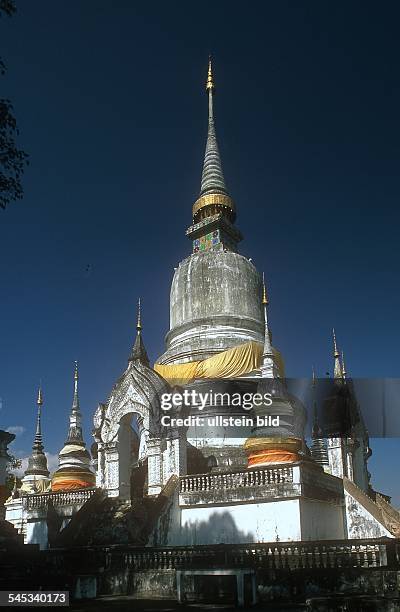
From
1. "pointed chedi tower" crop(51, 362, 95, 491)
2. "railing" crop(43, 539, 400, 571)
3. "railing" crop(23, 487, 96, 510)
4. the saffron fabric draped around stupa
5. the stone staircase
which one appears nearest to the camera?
"railing" crop(43, 539, 400, 571)

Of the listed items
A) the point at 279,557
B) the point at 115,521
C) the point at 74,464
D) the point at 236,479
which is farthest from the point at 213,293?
A: the point at 279,557

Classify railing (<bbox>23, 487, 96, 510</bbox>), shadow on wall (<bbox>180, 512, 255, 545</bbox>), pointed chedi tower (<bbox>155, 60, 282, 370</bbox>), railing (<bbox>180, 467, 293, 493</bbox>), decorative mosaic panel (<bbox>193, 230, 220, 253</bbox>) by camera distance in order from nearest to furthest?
railing (<bbox>180, 467, 293, 493</bbox>), shadow on wall (<bbox>180, 512, 255, 545</bbox>), railing (<bbox>23, 487, 96, 510</bbox>), pointed chedi tower (<bbox>155, 60, 282, 370</bbox>), decorative mosaic panel (<bbox>193, 230, 220, 253</bbox>)

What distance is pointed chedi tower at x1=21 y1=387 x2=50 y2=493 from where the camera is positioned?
1220 inches

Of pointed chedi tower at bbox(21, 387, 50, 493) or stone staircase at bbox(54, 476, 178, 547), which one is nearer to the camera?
stone staircase at bbox(54, 476, 178, 547)

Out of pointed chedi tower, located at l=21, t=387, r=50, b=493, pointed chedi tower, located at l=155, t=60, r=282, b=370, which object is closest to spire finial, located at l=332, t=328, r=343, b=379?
pointed chedi tower, located at l=155, t=60, r=282, b=370

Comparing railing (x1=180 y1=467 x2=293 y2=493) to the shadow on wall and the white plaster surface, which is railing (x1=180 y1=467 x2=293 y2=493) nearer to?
the white plaster surface

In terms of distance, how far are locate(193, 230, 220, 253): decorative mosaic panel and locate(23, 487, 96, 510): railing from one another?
1661 centimetres

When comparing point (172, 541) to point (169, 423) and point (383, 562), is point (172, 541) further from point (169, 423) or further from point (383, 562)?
point (383, 562)

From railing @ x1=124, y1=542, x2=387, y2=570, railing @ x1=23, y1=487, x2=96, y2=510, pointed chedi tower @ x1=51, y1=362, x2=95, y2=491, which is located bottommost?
railing @ x1=124, y1=542, x2=387, y2=570

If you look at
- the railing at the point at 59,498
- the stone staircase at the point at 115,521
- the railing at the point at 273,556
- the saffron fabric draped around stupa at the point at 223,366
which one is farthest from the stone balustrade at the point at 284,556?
the saffron fabric draped around stupa at the point at 223,366

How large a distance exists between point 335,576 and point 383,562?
1011mm

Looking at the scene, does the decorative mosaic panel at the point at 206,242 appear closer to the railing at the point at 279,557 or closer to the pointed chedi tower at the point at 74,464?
the pointed chedi tower at the point at 74,464

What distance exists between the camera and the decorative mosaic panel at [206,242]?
115 ft

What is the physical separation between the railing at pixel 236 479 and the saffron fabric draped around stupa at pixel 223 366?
7.61m
